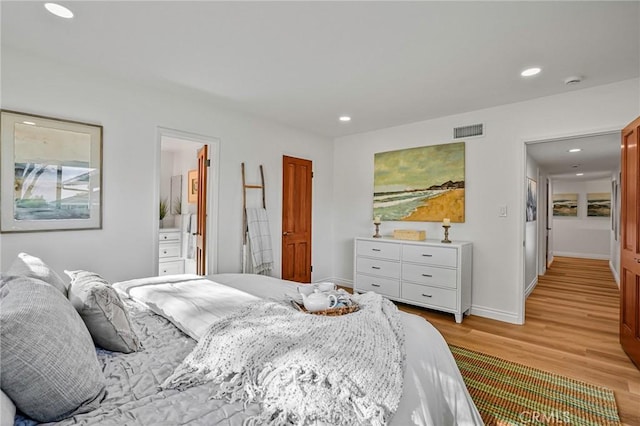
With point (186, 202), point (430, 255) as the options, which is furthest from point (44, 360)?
point (186, 202)

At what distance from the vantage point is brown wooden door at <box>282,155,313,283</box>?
461 cm

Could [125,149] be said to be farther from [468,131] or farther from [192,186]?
[468,131]

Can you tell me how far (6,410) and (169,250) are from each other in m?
4.74

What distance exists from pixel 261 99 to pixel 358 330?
2.91m

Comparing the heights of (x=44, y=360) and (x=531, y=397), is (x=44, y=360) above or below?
above

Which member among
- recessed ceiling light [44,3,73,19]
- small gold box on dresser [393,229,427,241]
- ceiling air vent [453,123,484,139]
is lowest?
small gold box on dresser [393,229,427,241]

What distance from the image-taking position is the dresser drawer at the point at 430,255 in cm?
362

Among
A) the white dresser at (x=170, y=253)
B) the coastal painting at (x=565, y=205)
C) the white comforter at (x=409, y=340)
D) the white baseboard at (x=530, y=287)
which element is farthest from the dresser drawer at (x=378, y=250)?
the coastal painting at (x=565, y=205)

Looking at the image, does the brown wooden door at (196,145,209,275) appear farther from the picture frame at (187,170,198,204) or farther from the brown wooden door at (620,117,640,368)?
the brown wooden door at (620,117,640,368)

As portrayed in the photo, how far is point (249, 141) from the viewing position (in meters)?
4.12

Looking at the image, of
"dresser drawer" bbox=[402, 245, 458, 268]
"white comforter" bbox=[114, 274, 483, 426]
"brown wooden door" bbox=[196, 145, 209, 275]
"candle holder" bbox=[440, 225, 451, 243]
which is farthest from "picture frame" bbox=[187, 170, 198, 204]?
"candle holder" bbox=[440, 225, 451, 243]

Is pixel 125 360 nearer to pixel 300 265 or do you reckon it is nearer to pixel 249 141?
pixel 249 141

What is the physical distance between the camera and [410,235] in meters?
4.13

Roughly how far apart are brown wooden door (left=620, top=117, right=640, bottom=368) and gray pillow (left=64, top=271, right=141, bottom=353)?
142 inches
